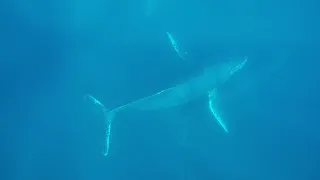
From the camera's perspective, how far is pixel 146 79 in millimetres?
9422

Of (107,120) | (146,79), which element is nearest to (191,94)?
(146,79)

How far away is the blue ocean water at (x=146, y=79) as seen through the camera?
9.22 m

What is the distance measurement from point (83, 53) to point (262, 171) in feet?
15.9

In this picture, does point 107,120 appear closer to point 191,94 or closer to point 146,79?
point 146,79

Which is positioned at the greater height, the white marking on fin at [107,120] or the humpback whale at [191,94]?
the humpback whale at [191,94]

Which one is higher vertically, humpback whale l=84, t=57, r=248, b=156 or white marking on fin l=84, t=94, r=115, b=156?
→ humpback whale l=84, t=57, r=248, b=156

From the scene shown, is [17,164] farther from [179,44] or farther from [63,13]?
[179,44]

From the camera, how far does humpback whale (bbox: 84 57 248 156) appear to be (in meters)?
9.24

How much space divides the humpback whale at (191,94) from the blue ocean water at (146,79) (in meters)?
0.15

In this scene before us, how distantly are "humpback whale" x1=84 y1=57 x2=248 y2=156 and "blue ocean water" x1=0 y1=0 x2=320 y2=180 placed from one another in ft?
0.48

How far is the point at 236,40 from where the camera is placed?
9.37m

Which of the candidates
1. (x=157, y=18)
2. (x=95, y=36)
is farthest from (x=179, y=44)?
(x=95, y=36)

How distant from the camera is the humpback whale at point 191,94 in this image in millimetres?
9242

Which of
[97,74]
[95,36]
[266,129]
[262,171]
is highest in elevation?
[95,36]
